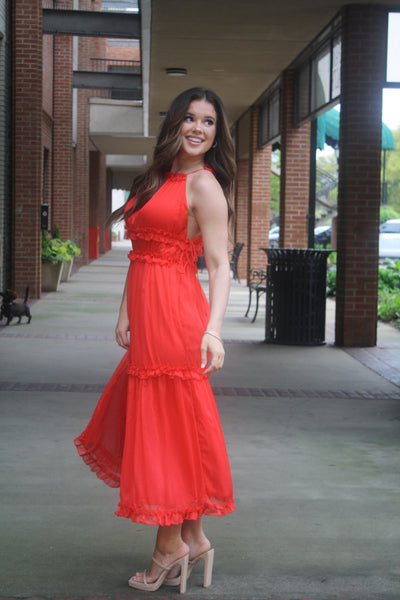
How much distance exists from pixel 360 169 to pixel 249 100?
9.20 m

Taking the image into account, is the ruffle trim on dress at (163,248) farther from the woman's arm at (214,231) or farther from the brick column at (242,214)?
the brick column at (242,214)

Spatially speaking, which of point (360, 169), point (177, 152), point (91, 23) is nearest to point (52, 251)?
point (91, 23)

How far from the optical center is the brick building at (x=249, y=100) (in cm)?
990

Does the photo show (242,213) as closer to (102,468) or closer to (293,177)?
(293,177)

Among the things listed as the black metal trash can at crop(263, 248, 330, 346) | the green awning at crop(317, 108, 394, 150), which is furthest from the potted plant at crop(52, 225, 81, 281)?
the black metal trash can at crop(263, 248, 330, 346)

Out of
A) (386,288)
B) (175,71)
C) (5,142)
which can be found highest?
(175,71)

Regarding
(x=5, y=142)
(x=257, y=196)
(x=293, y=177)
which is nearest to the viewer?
(x=5, y=142)

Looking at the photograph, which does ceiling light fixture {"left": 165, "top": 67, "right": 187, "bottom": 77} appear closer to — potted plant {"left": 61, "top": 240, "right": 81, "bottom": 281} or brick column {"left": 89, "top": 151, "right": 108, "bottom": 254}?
potted plant {"left": 61, "top": 240, "right": 81, "bottom": 281}

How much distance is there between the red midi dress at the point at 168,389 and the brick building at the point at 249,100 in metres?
0.39

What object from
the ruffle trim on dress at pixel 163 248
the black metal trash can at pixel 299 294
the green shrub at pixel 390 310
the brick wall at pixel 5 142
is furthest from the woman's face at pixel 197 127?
the brick wall at pixel 5 142

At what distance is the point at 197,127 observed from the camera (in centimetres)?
330

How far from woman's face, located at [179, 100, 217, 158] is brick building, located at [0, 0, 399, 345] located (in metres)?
0.52

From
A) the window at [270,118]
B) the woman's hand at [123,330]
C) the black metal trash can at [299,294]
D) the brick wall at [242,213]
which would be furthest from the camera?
the brick wall at [242,213]

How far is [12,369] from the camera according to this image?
7.98m
